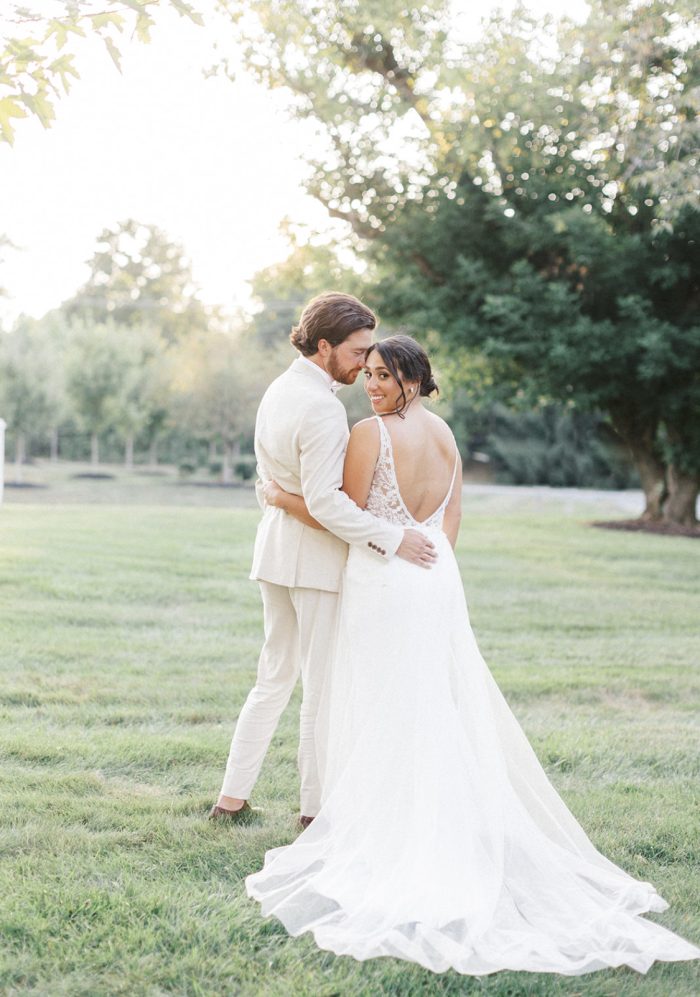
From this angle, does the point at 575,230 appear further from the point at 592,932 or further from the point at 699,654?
the point at 592,932

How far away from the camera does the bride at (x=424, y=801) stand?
11.3ft

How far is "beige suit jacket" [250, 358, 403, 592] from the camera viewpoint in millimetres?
4117

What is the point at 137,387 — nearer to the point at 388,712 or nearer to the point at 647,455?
the point at 647,455

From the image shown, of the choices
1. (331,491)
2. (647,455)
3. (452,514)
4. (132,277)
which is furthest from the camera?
(132,277)

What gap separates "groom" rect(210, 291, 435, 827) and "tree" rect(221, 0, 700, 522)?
13.4 metres

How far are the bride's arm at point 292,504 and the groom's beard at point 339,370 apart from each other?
20.5 inches

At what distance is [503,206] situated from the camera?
1908 centimetres

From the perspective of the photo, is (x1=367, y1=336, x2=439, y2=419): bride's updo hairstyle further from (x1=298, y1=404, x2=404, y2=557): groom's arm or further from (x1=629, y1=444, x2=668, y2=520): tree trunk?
(x1=629, y1=444, x2=668, y2=520): tree trunk

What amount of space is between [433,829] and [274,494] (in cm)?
148

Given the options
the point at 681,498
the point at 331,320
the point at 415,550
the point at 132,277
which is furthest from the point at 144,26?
the point at 132,277

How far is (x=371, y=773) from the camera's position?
3973 mm

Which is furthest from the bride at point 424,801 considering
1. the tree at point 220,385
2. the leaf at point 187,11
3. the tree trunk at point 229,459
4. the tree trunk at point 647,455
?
the tree trunk at point 229,459

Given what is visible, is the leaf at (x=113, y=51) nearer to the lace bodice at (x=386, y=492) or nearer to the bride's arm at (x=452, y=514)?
the lace bodice at (x=386, y=492)

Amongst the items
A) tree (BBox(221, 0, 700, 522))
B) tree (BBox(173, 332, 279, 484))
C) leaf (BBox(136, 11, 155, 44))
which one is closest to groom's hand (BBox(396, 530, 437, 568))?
leaf (BBox(136, 11, 155, 44))
